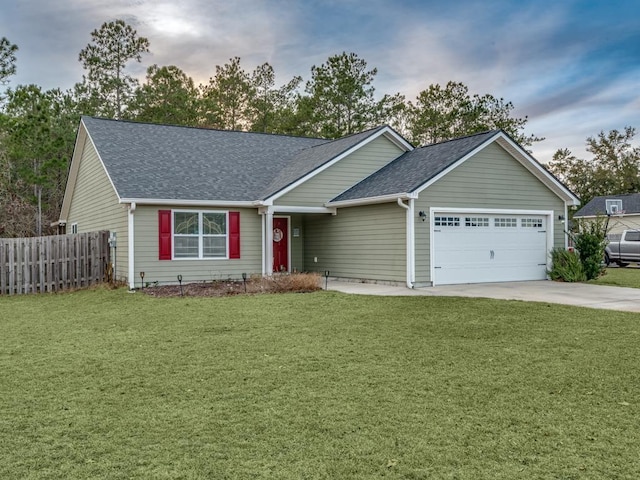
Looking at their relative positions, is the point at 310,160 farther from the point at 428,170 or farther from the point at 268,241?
the point at 428,170

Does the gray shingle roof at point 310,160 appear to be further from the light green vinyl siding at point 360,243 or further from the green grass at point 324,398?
the green grass at point 324,398

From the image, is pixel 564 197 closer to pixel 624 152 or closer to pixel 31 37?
pixel 31 37

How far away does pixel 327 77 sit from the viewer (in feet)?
122

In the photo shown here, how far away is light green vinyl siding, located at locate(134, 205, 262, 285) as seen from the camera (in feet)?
48.1

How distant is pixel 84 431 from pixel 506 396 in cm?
363

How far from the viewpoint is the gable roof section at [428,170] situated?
14.6 metres

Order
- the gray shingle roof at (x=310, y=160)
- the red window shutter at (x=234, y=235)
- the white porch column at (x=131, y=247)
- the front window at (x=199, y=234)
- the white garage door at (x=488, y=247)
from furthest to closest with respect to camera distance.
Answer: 1. the gray shingle roof at (x=310, y=160)
2. the red window shutter at (x=234, y=235)
3. the front window at (x=199, y=234)
4. the white garage door at (x=488, y=247)
5. the white porch column at (x=131, y=247)

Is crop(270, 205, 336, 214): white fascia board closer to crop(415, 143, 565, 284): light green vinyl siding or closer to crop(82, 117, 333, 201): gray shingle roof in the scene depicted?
crop(82, 117, 333, 201): gray shingle roof

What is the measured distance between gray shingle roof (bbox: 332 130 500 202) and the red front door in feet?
7.67

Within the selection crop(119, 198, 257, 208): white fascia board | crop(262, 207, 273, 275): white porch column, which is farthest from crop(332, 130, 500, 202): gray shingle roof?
crop(119, 198, 257, 208): white fascia board

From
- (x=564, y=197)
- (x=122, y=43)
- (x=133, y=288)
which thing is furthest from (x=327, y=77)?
(x=133, y=288)

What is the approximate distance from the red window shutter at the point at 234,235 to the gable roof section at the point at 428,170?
2931 mm

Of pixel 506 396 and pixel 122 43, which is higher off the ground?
pixel 122 43

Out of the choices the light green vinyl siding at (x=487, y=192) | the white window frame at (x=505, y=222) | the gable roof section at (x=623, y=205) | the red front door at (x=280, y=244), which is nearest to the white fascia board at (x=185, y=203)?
the red front door at (x=280, y=244)
